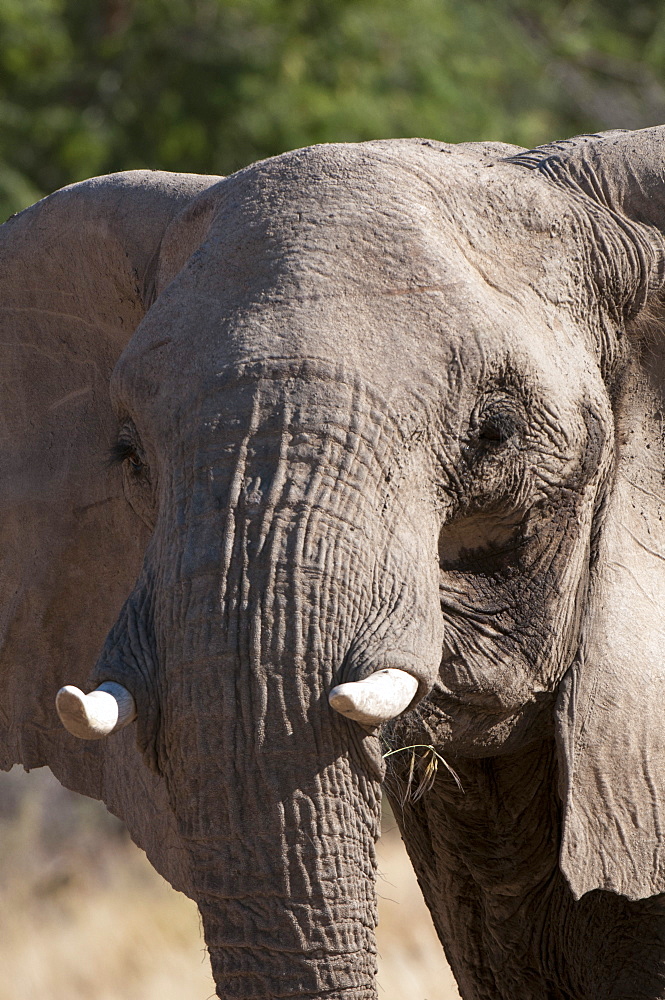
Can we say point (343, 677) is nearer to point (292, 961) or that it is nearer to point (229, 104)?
point (292, 961)

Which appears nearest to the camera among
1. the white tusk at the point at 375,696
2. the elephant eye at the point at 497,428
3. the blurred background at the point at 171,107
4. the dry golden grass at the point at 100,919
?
the white tusk at the point at 375,696

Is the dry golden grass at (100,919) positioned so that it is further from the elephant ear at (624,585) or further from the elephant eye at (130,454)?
the elephant eye at (130,454)

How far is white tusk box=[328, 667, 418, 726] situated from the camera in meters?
1.77

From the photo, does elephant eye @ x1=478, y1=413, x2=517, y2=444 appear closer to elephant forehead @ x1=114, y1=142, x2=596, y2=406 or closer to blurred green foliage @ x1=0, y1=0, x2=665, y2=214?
elephant forehead @ x1=114, y1=142, x2=596, y2=406

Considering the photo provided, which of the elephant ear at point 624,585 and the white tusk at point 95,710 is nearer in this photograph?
the white tusk at point 95,710

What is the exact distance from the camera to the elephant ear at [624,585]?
2.32m

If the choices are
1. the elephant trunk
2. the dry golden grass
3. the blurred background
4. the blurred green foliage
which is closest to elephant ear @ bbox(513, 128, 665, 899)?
the elephant trunk

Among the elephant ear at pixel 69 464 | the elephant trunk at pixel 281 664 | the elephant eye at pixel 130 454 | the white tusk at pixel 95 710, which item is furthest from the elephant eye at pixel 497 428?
the elephant ear at pixel 69 464

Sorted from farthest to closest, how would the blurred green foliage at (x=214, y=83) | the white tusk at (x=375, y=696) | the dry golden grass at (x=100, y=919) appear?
1. the blurred green foliage at (x=214, y=83)
2. the dry golden grass at (x=100, y=919)
3. the white tusk at (x=375, y=696)

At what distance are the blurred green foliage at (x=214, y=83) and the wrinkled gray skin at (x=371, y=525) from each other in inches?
182

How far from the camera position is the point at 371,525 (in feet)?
6.36

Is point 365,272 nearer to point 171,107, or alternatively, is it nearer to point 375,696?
point 375,696

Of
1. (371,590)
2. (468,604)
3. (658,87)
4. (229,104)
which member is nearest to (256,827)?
(371,590)

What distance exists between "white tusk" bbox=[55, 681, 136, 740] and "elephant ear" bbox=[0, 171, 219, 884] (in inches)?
33.0
